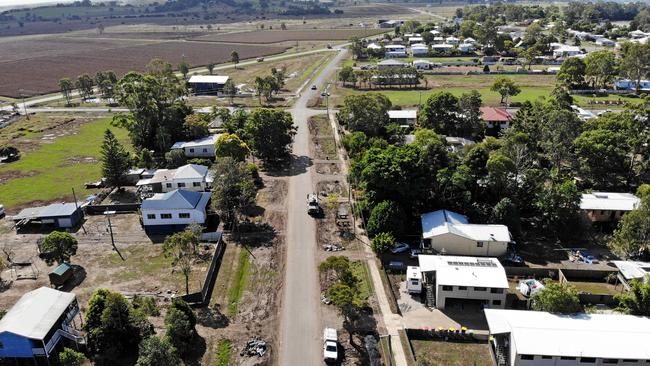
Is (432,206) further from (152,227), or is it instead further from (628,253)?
(152,227)

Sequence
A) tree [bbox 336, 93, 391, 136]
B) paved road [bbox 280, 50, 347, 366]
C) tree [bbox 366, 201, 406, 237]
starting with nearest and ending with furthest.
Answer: paved road [bbox 280, 50, 347, 366]
tree [bbox 366, 201, 406, 237]
tree [bbox 336, 93, 391, 136]

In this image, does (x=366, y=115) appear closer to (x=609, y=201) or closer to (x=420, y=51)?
(x=609, y=201)

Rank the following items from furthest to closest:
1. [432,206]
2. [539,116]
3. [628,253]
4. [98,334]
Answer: [539,116]
[432,206]
[628,253]
[98,334]

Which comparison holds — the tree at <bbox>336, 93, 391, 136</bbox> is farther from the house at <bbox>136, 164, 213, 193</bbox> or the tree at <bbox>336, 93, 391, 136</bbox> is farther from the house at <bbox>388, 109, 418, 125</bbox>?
the house at <bbox>136, 164, 213, 193</bbox>

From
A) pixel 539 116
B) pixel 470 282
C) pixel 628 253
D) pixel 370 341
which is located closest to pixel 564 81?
pixel 539 116

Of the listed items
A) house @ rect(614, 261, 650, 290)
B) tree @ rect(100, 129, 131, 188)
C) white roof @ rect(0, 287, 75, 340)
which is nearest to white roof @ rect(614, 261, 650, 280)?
house @ rect(614, 261, 650, 290)
